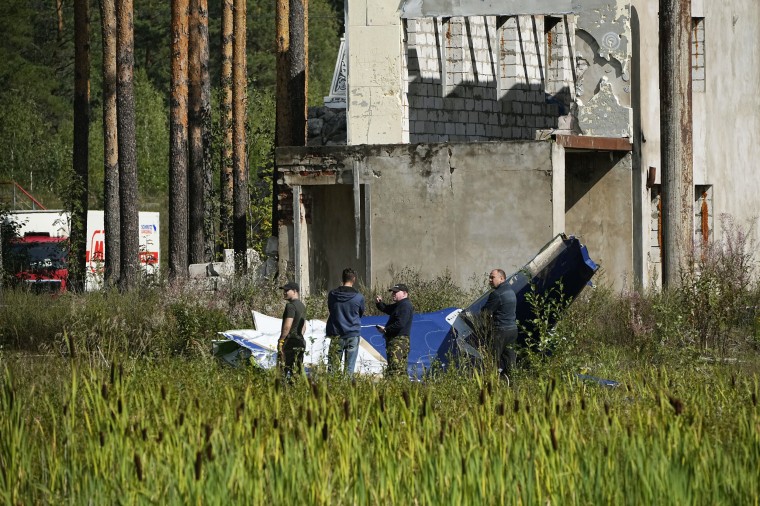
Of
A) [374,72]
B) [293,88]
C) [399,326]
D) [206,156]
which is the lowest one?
[399,326]

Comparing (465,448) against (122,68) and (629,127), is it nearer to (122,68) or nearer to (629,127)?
(629,127)

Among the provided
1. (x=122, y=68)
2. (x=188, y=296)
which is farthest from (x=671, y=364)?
(x=122, y=68)

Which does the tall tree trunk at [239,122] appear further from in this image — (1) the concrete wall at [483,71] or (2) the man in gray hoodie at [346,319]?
(2) the man in gray hoodie at [346,319]

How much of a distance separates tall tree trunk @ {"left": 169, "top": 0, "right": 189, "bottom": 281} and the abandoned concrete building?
5.98m

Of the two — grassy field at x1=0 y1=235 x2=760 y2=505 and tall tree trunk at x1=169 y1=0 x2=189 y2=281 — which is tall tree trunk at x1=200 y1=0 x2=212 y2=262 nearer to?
tall tree trunk at x1=169 y1=0 x2=189 y2=281

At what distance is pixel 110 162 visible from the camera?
30062mm

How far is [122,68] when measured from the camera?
85.8 ft

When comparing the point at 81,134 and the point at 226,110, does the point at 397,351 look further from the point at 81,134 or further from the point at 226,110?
the point at 226,110

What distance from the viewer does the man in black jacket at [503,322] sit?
13219 millimetres

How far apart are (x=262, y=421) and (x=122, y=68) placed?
19.2 m

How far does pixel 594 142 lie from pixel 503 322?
8.26m

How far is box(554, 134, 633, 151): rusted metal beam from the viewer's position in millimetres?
20298

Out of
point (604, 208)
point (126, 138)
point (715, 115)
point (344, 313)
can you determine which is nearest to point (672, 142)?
point (604, 208)

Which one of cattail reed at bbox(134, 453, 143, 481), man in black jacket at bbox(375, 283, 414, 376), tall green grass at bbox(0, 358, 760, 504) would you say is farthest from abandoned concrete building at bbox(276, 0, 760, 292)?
cattail reed at bbox(134, 453, 143, 481)
